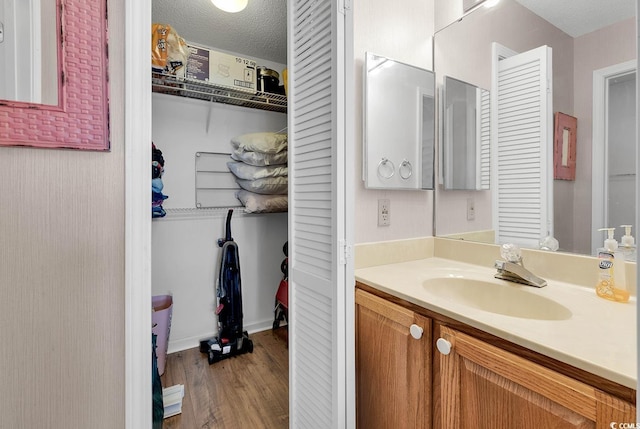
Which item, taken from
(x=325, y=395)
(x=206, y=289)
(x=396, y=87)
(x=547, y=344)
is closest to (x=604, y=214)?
(x=547, y=344)

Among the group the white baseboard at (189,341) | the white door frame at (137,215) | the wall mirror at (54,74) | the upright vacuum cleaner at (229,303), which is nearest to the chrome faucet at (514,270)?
the white door frame at (137,215)

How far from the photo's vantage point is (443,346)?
833mm

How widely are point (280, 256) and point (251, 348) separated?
839 millimetres

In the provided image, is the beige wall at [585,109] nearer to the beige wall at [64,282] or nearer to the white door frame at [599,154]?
the white door frame at [599,154]

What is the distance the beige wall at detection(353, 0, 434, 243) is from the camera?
1.36 meters

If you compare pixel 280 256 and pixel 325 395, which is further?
pixel 280 256

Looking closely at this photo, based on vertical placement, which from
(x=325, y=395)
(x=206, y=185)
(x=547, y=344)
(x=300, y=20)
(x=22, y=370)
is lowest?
(x=325, y=395)

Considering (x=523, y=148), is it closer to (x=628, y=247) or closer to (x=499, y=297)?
(x=628, y=247)

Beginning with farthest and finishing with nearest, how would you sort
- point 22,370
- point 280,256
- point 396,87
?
point 280,256, point 396,87, point 22,370

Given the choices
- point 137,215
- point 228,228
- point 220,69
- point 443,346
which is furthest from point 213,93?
point 443,346

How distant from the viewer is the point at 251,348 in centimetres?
228

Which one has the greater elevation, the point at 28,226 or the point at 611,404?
the point at 28,226

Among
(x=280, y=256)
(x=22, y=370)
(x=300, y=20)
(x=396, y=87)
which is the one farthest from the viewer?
(x=280, y=256)

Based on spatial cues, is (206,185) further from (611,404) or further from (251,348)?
(611,404)
